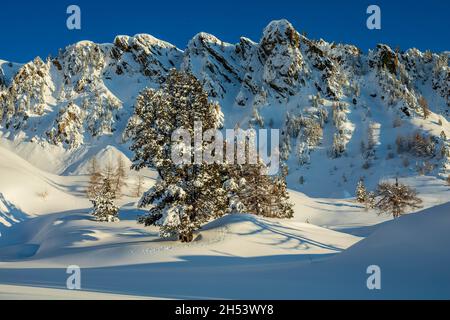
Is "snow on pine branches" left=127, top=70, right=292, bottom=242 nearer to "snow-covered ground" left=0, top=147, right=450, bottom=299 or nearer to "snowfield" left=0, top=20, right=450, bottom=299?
"snowfield" left=0, top=20, right=450, bottom=299

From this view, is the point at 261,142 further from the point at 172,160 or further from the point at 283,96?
the point at 172,160

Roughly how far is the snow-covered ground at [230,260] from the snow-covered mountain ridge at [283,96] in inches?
2292

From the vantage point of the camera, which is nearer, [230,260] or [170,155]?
[230,260]

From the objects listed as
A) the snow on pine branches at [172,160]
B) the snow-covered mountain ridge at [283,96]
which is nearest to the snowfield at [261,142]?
the snow-covered mountain ridge at [283,96]

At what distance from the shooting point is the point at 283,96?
123688 millimetres

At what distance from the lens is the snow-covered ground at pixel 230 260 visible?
34.4 ft

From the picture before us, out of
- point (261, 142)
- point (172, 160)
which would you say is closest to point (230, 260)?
point (172, 160)

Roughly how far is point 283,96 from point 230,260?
110 meters

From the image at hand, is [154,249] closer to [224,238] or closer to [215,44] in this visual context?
[224,238]

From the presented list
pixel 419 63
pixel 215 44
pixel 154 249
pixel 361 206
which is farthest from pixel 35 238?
pixel 419 63

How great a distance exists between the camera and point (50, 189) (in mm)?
54031

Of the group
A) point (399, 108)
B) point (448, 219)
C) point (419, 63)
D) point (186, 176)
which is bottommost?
point (448, 219)

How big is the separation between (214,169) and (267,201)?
14.4 meters

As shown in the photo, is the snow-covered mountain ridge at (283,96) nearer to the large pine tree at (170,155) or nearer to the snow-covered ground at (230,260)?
the snow-covered ground at (230,260)
